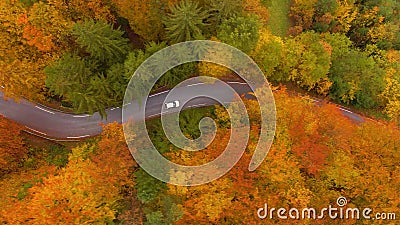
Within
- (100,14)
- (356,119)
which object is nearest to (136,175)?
(100,14)

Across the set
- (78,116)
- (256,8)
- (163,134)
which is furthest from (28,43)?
(256,8)

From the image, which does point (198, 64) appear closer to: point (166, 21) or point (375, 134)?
point (166, 21)

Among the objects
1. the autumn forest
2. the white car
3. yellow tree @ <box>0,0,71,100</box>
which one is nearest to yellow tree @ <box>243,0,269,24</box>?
the autumn forest

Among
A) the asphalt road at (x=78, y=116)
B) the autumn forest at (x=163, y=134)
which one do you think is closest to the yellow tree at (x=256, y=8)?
the autumn forest at (x=163, y=134)

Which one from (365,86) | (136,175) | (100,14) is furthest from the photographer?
(365,86)

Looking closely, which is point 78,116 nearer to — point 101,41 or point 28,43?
point 28,43

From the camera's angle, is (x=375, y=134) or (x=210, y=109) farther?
(x=210, y=109)
